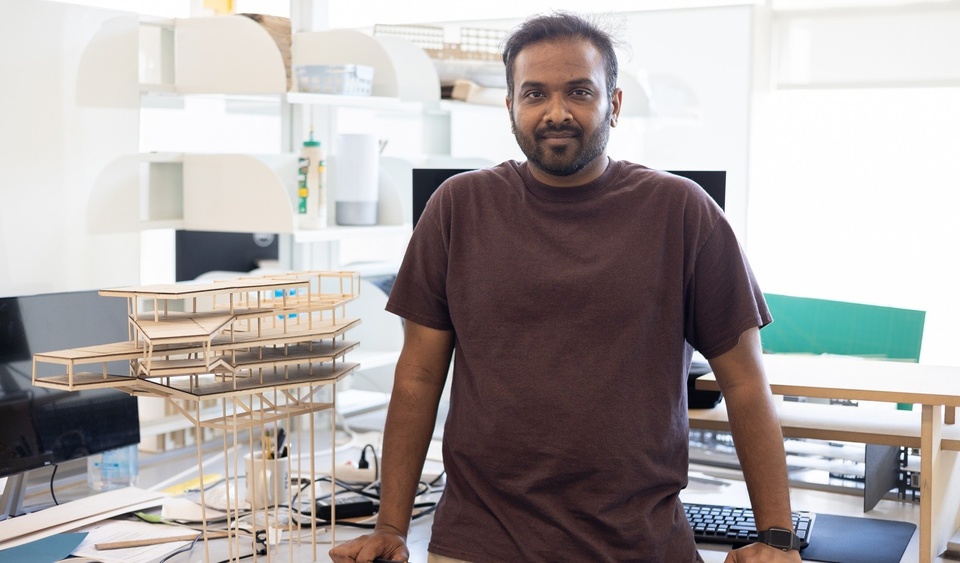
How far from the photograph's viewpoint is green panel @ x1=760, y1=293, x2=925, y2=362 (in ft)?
7.53

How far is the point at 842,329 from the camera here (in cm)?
240

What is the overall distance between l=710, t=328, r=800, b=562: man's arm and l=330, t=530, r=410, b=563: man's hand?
1.71 feet

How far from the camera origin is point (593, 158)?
151 centimetres

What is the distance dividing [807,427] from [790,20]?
1.81 m

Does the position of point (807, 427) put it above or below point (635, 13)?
below

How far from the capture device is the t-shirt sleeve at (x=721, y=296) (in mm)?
1465

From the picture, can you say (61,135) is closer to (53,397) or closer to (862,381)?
(53,397)

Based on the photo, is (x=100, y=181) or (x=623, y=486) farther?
(x=100, y=181)

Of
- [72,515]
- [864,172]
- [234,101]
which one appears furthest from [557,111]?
[864,172]

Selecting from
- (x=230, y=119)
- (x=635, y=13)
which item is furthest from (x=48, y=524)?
(x=635, y=13)

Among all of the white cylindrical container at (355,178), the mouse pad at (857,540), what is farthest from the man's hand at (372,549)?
the white cylindrical container at (355,178)

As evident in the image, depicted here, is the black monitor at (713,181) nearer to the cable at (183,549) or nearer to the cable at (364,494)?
the cable at (364,494)

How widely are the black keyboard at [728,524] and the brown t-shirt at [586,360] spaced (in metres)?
0.29

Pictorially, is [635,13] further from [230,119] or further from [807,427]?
[807,427]
